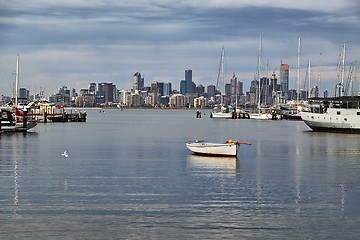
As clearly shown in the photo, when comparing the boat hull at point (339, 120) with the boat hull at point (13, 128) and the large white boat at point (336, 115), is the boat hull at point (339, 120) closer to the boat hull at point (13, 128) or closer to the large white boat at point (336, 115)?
the large white boat at point (336, 115)

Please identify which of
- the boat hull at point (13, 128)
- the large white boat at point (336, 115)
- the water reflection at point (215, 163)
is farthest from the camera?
the large white boat at point (336, 115)

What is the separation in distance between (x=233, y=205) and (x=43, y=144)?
54.9 meters

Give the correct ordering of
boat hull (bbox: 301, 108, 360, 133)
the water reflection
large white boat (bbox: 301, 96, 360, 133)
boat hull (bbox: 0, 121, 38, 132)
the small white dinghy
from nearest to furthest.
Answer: the water reflection → the small white dinghy → boat hull (bbox: 0, 121, 38, 132) → boat hull (bbox: 301, 108, 360, 133) → large white boat (bbox: 301, 96, 360, 133)

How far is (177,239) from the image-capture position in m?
27.6

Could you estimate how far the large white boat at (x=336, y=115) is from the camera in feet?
393

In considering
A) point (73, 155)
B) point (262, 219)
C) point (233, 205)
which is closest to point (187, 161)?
point (73, 155)

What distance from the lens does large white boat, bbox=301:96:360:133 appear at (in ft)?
393

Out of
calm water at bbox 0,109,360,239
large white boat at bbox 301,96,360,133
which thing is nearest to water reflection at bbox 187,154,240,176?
calm water at bbox 0,109,360,239

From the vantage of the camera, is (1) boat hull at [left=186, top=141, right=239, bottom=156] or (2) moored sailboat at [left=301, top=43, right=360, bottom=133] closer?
(1) boat hull at [left=186, top=141, right=239, bottom=156]

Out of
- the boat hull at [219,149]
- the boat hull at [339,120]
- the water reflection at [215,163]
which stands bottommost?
the water reflection at [215,163]

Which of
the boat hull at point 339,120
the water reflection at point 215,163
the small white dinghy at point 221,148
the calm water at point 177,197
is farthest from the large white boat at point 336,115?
the water reflection at point 215,163

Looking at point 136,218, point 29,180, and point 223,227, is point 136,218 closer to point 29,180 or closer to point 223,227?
point 223,227

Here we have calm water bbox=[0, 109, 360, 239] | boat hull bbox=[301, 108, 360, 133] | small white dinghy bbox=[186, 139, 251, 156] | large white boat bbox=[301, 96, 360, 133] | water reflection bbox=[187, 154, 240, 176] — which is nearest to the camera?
calm water bbox=[0, 109, 360, 239]

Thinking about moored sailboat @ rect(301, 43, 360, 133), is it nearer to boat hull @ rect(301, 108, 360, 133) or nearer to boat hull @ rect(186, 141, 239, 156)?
boat hull @ rect(301, 108, 360, 133)
